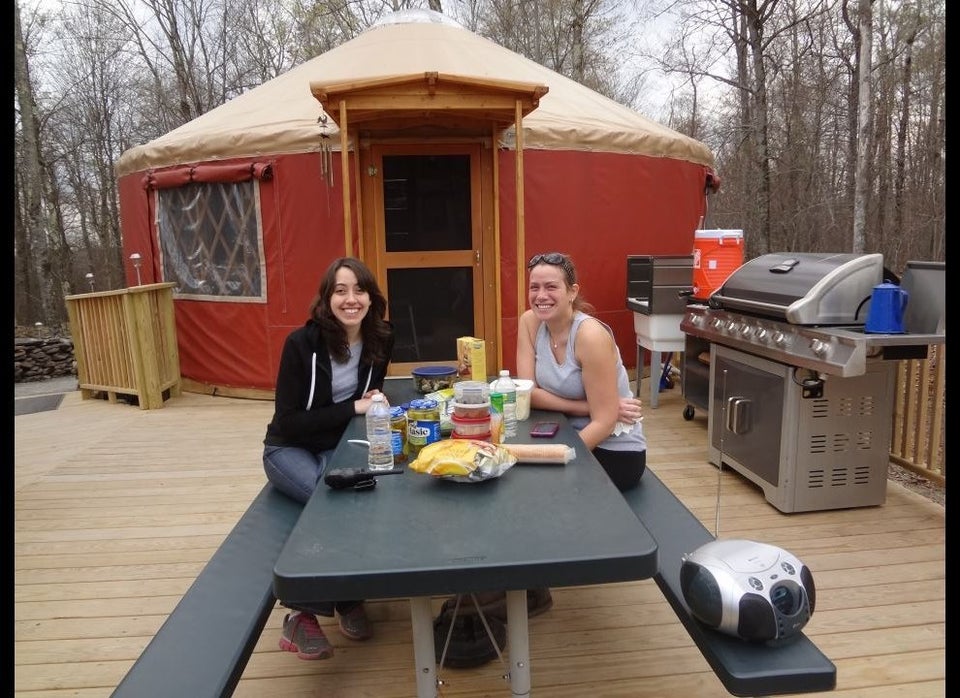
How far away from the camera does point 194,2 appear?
26.2ft

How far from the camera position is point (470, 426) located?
1.57m

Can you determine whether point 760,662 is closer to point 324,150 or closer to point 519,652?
point 519,652

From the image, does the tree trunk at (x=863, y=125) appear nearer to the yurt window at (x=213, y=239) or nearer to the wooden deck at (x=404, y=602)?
the wooden deck at (x=404, y=602)

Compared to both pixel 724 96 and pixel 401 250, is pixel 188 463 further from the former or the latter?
pixel 724 96

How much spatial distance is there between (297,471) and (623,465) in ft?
3.38

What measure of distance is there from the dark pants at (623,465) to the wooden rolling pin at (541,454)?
500 mm

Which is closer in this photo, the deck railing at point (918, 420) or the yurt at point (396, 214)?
the deck railing at point (918, 420)

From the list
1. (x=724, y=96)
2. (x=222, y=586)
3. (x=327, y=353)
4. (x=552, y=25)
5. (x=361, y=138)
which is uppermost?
(x=552, y=25)

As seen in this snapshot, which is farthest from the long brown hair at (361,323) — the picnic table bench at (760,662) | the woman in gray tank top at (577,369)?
the picnic table bench at (760,662)

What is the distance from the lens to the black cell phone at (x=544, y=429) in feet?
5.70

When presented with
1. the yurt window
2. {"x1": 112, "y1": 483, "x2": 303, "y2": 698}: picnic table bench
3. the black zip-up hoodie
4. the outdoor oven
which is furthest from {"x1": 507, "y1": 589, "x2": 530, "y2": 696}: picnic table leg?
the yurt window

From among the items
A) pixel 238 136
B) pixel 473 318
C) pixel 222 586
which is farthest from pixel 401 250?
pixel 222 586

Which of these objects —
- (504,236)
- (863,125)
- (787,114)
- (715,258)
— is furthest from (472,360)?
(787,114)

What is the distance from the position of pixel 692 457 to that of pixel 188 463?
285cm
